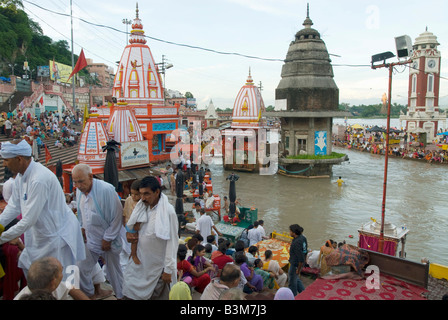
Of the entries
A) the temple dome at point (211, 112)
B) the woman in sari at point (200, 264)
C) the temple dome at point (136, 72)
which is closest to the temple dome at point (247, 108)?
the temple dome at point (136, 72)

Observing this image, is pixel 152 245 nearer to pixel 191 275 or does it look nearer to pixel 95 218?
pixel 95 218

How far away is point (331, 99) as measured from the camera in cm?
2362

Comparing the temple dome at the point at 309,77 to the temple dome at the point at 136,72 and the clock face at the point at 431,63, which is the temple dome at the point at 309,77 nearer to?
the temple dome at the point at 136,72

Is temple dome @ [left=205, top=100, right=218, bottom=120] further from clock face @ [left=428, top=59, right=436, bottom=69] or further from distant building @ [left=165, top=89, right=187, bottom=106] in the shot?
clock face @ [left=428, top=59, right=436, bottom=69]

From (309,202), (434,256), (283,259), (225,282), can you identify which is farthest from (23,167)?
(309,202)

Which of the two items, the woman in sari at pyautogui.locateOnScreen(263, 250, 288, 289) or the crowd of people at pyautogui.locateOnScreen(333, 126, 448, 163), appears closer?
the woman in sari at pyautogui.locateOnScreen(263, 250, 288, 289)

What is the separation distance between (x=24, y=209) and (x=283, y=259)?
5.44 m

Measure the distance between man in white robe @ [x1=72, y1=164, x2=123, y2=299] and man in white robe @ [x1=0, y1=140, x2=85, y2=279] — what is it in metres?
0.35

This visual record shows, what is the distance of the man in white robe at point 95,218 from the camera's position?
149 inches

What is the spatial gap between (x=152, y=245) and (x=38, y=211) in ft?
3.69

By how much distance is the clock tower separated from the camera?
128ft

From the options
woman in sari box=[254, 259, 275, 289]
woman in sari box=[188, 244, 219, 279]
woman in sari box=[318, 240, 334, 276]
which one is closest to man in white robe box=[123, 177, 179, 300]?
woman in sari box=[188, 244, 219, 279]

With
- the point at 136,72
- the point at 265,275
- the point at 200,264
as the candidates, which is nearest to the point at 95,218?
the point at 200,264

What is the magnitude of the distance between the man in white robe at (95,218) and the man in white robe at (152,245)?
16.5 inches
